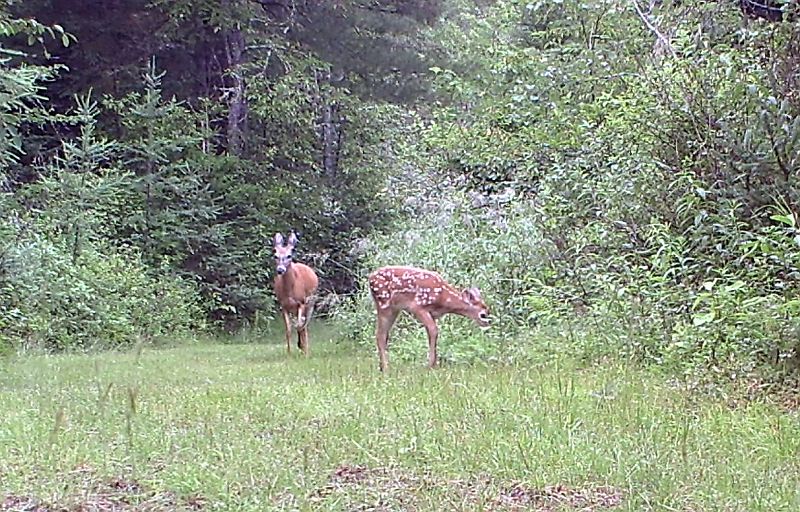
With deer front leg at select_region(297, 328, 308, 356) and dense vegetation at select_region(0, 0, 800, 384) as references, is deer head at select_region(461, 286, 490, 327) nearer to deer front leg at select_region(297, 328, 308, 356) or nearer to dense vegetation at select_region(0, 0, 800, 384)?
dense vegetation at select_region(0, 0, 800, 384)

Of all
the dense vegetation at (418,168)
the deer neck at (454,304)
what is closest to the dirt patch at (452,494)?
the dense vegetation at (418,168)

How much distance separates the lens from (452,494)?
4.12m

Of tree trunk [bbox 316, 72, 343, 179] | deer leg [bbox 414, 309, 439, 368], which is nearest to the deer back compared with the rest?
deer leg [bbox 414, 309, 439, 368]

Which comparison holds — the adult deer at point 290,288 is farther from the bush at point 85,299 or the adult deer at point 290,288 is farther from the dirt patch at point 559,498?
the dirt patch at point 559,498

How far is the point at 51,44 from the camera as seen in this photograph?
19281mm

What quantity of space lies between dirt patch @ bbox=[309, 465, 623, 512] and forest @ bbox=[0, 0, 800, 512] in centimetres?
2

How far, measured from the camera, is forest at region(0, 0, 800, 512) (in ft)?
15.3

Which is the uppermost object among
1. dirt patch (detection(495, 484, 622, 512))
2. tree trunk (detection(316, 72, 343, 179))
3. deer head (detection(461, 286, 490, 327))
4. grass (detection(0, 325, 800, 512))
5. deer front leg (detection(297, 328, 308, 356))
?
tree trunk (detection(316, 72, 343, 179))

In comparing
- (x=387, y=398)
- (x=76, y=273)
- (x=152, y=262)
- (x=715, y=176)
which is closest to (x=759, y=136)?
(x=715, y=176)

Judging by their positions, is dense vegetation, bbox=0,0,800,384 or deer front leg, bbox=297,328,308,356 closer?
dense vegetation, bbox=0,0,800,384

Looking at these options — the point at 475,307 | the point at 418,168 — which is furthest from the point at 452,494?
the point at 418,168

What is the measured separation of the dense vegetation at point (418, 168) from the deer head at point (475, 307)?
19 centimetres

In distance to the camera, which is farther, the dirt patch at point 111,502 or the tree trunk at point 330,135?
the tree trunk at point 330,135

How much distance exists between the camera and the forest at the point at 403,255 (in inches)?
184
